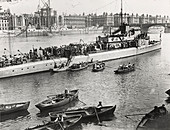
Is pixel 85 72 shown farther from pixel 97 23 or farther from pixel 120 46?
pixel 97 23

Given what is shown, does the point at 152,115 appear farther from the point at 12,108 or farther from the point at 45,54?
the point at 45,54

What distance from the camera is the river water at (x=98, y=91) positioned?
18156 millimetres

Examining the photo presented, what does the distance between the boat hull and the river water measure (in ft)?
3.47

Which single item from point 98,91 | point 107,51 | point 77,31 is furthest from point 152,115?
point 77,31

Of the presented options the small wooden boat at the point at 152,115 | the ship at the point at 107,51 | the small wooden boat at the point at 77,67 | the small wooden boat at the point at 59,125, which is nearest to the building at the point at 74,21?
the ship at the point at 107,51

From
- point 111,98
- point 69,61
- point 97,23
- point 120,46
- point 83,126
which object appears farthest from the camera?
point 97,23

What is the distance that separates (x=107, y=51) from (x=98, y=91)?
76.5 ft

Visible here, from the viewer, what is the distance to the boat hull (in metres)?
32.9

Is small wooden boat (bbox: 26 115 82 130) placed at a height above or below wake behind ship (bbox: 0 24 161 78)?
below

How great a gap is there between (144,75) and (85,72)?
8163 millimetres

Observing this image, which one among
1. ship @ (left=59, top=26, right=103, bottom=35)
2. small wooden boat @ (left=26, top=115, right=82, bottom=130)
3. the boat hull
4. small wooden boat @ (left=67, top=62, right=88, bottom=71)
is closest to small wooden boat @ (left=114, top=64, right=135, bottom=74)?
small wooden boat @ (left=67, top=62, right=88, bottom=71)

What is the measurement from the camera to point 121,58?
168 ft

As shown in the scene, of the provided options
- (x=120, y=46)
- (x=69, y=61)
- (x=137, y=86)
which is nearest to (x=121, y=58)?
(x=120, y=46)

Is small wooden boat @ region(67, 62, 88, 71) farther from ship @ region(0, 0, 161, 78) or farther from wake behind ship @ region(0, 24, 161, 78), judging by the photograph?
ship @ region(0, 0, 161, 78)
